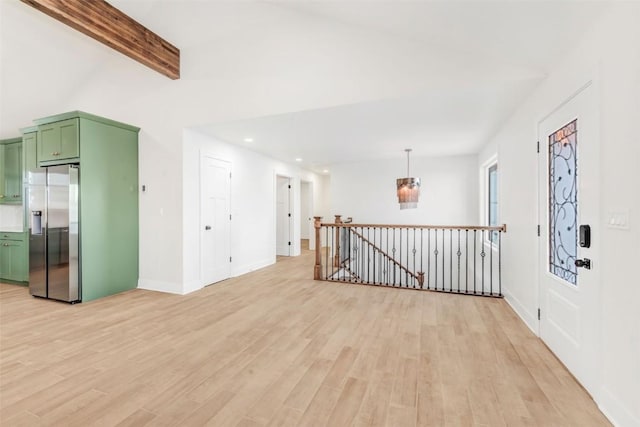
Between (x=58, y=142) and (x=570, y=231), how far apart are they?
A: 6.00m

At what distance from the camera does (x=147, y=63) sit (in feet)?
A: 12.8

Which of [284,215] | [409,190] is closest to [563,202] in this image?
[409,190]

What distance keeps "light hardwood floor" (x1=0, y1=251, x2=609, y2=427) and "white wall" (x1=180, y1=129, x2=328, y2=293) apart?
1.01m

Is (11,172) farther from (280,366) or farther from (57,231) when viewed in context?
(280,366)

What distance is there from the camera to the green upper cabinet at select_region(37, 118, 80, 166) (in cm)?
380

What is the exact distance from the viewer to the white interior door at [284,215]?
7.58m

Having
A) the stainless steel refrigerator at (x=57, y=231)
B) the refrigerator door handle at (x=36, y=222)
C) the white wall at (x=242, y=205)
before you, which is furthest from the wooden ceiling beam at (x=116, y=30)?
the refrigerator door handle at (x=36, y=222)

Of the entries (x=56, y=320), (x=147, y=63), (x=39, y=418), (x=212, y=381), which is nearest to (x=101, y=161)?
(x=147, y=63)

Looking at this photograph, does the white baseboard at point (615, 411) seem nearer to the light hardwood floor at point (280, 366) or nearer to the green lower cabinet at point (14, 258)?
the light hardwood floor at point (280, 366)

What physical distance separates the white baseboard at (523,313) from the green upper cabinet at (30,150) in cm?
667

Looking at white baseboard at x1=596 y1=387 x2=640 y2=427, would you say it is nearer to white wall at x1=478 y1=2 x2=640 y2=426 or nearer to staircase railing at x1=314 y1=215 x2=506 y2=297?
white wall at x1=478 y1=2 x2=640 y2=426

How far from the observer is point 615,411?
1.62 meters

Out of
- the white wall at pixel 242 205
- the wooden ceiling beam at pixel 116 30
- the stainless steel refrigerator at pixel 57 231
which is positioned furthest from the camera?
the white wall at pixel 242 205

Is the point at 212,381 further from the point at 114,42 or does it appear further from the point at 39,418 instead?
the point at 114,42
